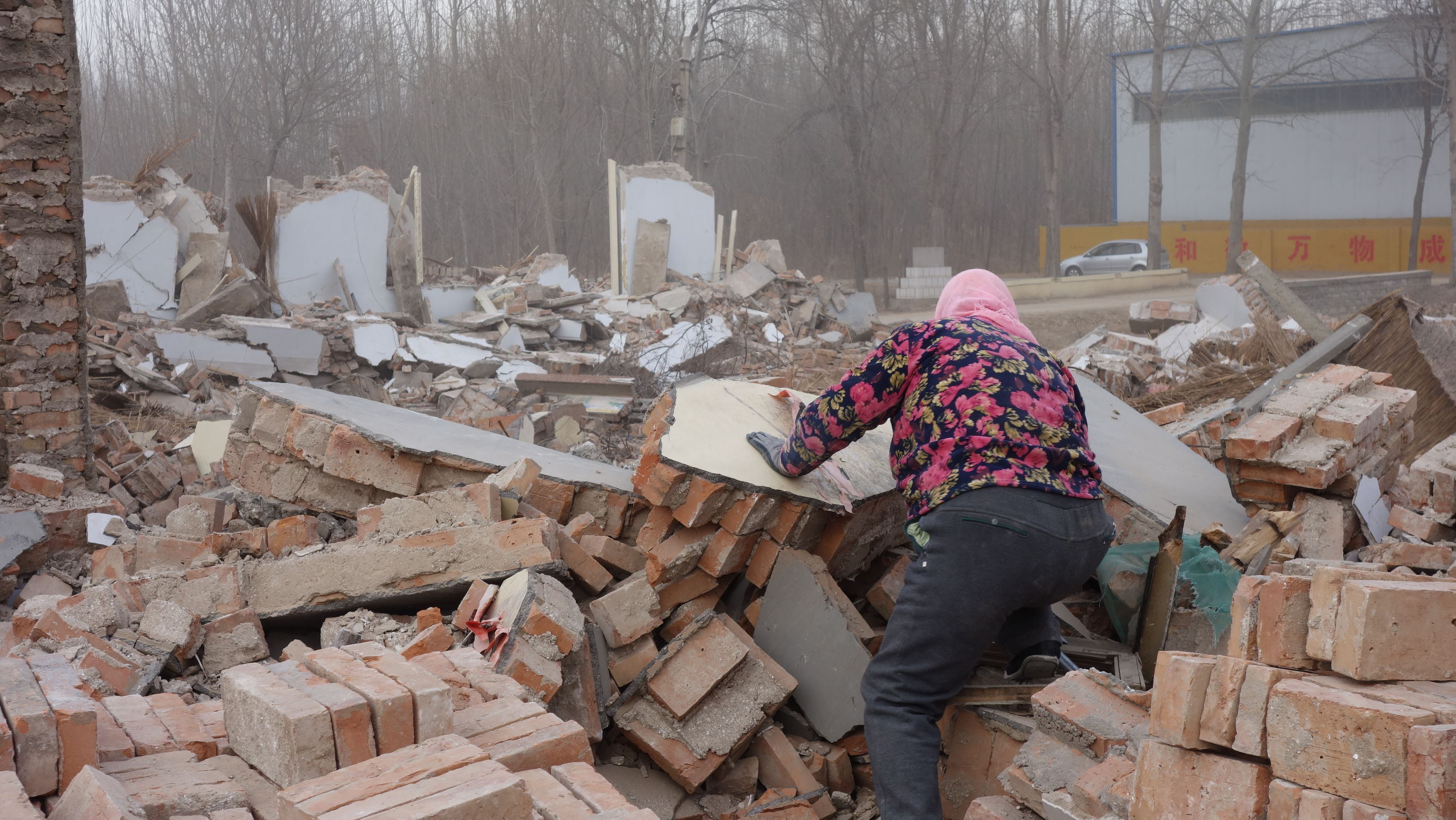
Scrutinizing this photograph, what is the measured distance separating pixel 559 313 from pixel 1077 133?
21.3 metres

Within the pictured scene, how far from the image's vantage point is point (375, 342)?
37.6 feet

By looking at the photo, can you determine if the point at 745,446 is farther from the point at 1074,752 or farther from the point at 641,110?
the point at 641,110

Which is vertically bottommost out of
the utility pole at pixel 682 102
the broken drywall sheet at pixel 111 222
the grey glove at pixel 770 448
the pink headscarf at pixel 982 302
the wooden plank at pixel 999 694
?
the wooden plank at pixel 999 694

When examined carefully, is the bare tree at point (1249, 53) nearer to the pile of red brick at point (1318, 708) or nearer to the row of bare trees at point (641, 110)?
the row of bare trees at point (641, 110)

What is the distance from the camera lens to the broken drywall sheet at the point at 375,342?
11.3 m

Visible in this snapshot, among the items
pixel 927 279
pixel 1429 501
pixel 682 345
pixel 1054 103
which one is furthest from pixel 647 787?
pixel 1054 103

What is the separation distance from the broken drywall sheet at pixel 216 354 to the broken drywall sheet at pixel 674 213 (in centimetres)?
720

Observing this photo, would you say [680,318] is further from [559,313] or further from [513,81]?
[513,81]

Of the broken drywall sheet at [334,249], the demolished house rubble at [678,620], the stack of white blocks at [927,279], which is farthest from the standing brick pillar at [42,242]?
the stack of white blocks at [927,279]

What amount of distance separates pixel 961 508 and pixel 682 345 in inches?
394

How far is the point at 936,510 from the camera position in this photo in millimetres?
2660

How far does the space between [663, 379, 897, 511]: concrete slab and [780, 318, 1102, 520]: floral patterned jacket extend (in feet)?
1.47

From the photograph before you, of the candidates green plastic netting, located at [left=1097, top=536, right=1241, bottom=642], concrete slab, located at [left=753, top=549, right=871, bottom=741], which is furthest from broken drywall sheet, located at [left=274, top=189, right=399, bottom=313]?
green plastic netting, located at [left=1097, top=536, right=1241, bottom=642]

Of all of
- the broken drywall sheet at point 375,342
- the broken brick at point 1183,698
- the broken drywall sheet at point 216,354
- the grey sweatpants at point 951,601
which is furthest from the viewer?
the broken drywall sheet at point 375,342
